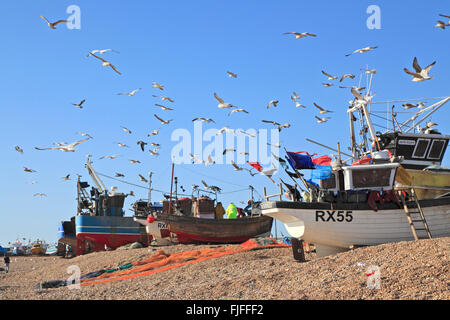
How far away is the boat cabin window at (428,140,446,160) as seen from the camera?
22.3m

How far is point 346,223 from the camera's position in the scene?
18.1m

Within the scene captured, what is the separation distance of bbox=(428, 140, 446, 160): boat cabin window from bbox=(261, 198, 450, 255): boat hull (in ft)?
15.3

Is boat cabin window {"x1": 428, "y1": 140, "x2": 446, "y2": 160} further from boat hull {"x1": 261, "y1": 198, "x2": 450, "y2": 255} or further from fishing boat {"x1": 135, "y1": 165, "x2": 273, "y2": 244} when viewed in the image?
fishing boat {"x1": 135, "y1": 165, "x2": 273, "y2": 244}

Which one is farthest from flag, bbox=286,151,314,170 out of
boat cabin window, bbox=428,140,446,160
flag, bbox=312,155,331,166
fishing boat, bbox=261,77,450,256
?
boat cabin window, bbox=428,140,446,160

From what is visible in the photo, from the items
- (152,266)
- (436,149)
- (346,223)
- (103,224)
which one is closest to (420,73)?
(346,223)

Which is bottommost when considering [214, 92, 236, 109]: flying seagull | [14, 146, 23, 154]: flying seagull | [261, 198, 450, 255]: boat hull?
[261, 198, 450, 255]: boat hull

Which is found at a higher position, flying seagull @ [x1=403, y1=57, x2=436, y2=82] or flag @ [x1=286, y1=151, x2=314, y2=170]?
flying seagull @ [x1=403, y1=57, x2=436, y2=82]

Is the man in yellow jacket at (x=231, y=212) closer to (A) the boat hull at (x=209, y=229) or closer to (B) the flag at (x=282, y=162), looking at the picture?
(A) the boat hull at (x=209, y=229)

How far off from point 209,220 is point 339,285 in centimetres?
2238

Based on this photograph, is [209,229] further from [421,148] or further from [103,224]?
[421,148]

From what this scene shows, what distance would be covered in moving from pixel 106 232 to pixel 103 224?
65 centimetres

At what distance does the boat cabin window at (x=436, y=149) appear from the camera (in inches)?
877
